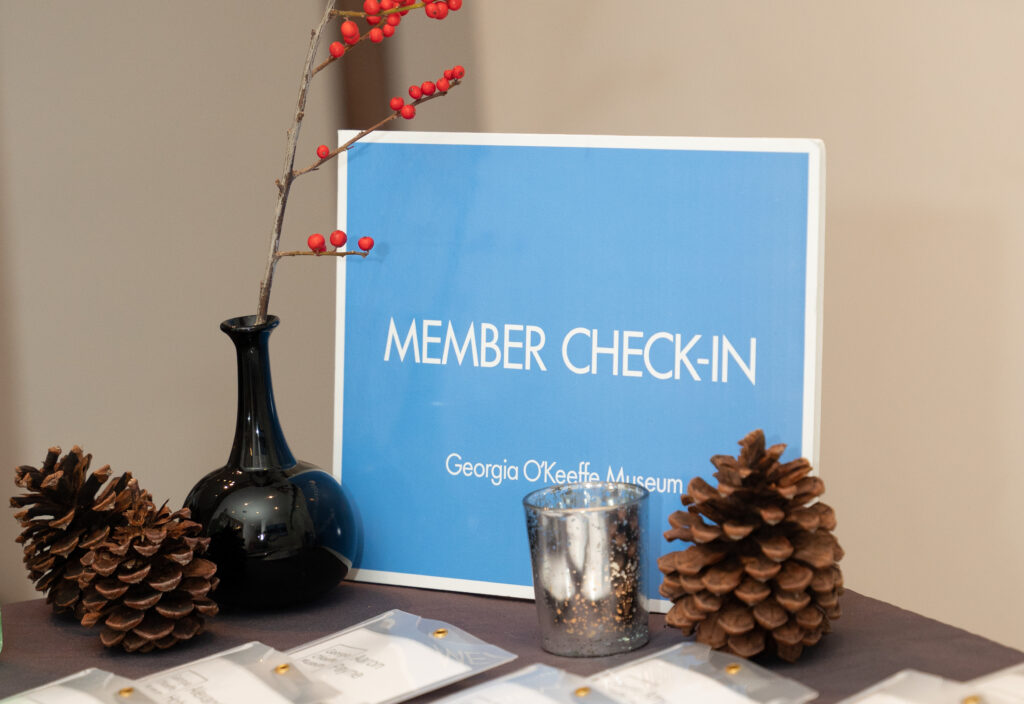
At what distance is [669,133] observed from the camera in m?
1.28

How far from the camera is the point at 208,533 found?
750 millimetres

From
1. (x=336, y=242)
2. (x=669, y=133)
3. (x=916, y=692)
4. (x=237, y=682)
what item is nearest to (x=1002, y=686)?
(x=916, y=692)

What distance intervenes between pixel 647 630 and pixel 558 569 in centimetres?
8

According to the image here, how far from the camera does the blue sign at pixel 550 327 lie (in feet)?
2.45

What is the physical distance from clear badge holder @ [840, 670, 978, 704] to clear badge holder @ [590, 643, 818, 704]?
34 mm

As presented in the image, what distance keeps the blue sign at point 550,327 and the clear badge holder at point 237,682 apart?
0.62 ft

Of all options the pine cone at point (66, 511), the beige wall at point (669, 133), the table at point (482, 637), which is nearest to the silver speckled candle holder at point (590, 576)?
the table at point (482, 637)

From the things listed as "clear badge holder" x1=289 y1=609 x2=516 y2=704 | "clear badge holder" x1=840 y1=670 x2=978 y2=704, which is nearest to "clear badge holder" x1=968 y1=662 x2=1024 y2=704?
"clear badge holder" x1=840 y1=670 x2=978 y2=704

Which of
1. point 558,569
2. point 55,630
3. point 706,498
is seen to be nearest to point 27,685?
point 55,630

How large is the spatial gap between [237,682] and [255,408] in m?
0.22

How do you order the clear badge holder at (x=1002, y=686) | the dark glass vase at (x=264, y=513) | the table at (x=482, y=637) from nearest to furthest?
1. the clear badge holder at (x=1002, y=686)
2. the table at (x=482, y=637)
3. the dark glass vase at (x=264, y=513)

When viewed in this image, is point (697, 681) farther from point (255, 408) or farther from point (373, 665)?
point (255, 408)

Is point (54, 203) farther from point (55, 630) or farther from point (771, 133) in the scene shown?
point (771, 133)

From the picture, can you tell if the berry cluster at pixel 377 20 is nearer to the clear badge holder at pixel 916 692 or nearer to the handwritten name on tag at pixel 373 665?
the handwritten name on tag at pixel 373 665
